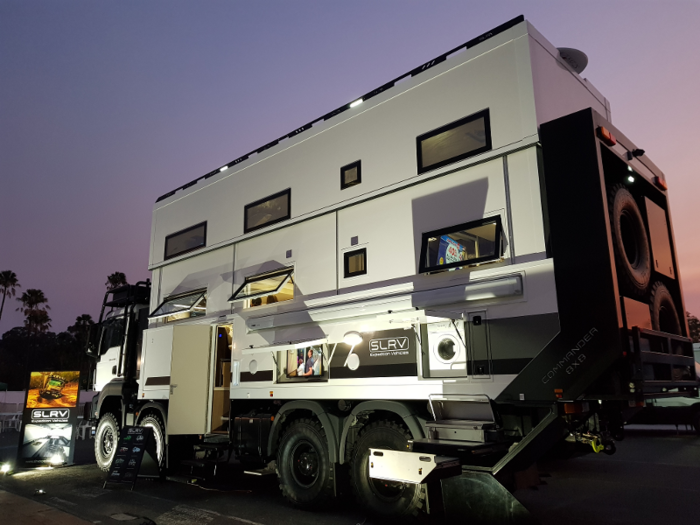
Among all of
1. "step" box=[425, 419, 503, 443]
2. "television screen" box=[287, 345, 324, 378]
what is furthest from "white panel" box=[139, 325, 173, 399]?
"step" box=[425, 419, 503, 443]

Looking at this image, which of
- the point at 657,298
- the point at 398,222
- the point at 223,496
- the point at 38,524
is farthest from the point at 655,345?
the point at 38,524

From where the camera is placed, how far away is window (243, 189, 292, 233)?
784 cm

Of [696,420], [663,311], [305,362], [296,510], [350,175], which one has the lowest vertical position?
[296,510]

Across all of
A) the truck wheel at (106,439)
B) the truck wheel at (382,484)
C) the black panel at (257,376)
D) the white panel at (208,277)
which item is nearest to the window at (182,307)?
the white panel at (208,277)

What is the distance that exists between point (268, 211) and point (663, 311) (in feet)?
17.3

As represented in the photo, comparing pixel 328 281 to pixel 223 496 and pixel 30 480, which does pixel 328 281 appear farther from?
pixel 30 480

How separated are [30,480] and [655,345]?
32.9ft

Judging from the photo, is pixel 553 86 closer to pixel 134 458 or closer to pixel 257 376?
pixel 257 376

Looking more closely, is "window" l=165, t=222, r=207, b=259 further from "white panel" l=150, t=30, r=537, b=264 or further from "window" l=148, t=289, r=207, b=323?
"window" l=148, t=289, r=207, b=323

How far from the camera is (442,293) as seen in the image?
552 cm

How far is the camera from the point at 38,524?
5.99 m

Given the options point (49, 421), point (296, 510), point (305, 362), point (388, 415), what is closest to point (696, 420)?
point (388, 415)

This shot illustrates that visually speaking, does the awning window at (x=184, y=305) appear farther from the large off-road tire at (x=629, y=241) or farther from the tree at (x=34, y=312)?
the tree at (x=34, y=312)

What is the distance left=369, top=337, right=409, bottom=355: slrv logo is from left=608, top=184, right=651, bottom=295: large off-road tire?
2.23 m
